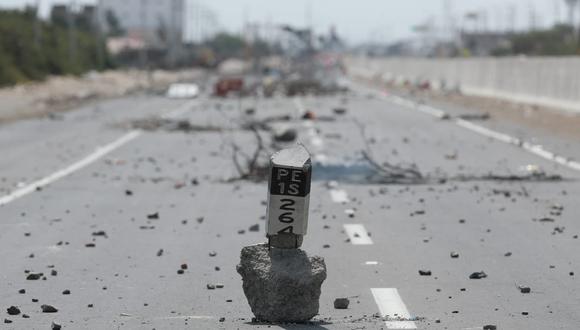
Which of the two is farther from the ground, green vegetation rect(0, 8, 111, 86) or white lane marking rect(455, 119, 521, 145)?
white lane marking rect(455, 119, 521, 145)

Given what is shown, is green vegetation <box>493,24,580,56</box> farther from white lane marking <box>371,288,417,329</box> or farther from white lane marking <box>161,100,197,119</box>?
white lane marking <box>371,288,417,329</box>

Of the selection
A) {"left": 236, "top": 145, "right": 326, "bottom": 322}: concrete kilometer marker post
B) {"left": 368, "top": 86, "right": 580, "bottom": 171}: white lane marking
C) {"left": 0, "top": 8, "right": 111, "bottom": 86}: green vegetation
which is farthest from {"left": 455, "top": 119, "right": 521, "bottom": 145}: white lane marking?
{"left": 0, "top": 8, "right": 111, "bottom": 86}: green vegetation

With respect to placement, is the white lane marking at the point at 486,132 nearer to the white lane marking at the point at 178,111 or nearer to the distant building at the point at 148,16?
the white lane marking at the point at 178,111

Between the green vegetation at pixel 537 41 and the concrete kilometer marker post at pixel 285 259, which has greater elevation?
the concrete kilometer marker post at pixel 285 259

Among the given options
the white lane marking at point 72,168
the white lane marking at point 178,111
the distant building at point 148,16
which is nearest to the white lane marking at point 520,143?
the white lane marking at point 72,168

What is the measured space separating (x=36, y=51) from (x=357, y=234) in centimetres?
7466

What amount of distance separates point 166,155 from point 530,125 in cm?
1383

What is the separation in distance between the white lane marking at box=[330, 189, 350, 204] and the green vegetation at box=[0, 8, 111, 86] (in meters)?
54.7

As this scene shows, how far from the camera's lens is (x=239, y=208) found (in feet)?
51.4

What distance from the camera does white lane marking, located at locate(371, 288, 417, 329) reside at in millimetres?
8391

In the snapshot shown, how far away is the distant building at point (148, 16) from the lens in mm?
169363

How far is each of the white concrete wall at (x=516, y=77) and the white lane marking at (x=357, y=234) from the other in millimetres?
25024

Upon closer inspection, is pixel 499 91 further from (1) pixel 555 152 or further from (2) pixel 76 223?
(2) pixel 76 223

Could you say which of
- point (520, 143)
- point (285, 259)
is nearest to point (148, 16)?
point (520, 143)
